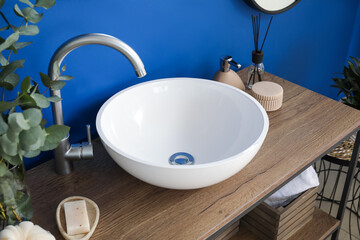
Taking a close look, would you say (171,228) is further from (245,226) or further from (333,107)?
(333,107)

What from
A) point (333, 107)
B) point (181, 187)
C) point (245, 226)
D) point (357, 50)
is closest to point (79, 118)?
point (181, 187)

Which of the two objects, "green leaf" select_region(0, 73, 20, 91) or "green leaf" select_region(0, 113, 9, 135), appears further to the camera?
"green leaf" select_region(0, 73, 20, 91)

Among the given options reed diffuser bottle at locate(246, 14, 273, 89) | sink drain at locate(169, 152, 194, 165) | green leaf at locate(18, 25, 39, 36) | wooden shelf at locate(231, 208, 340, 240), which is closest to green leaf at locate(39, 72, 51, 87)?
green leaf at locate(18, 25, 39, 36)

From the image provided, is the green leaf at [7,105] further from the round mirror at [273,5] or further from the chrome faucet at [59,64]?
the round mirror at [273,5]

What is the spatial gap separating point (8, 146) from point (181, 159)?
58 cm

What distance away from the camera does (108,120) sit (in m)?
1.14

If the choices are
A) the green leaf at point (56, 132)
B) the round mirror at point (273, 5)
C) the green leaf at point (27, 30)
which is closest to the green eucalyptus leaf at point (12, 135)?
the green leaf at point (56, 132)

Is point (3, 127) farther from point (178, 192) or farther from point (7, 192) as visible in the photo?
point (178, 192)

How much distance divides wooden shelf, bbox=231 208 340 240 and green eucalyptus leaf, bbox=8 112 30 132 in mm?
1023

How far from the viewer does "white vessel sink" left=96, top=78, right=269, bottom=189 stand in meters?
1.16

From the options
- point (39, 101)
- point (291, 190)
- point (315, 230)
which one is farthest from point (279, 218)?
point (39, 101)

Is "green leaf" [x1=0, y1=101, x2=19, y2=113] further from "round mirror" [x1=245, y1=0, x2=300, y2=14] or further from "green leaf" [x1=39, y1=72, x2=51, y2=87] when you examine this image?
"round mirror" [x1=245, y1=0, x2=300, y2=14]

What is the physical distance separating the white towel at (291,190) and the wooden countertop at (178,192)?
0.27 m

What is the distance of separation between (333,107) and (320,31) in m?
0.77
